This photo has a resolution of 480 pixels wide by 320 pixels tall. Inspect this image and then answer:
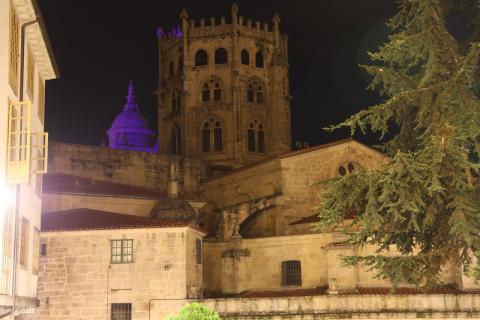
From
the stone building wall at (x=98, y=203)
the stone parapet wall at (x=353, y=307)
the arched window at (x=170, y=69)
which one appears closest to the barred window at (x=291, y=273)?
the stone parapet wall at (x=353, y=307)

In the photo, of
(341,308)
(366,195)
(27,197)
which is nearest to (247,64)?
(341,308)

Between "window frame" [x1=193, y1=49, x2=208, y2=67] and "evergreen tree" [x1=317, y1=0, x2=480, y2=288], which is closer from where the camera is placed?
"evergreen tree" [x1=317, y1=0, x2=480, y2=288]

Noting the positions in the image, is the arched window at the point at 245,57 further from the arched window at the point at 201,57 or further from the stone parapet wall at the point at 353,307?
the stone parapet wall at the point at 353,307

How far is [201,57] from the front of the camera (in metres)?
49.7

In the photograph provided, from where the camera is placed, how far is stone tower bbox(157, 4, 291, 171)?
158 ft

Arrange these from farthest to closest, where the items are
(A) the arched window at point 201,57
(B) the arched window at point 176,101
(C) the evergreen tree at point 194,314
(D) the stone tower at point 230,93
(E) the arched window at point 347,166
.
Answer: (B) the arched window at point 176,101 → (A) the arched window at point 201,57 → (D) the stone tower at point 230,93 → (E) the arched window at point 347,166 → (C) the evergreen tree at point 194,314

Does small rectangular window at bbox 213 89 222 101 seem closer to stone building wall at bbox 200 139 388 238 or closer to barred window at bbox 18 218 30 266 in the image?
stone building wall at bbox 200 139 388 238

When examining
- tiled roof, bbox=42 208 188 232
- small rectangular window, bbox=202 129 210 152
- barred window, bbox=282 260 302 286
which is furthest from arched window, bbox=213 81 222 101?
tiled roof, bbox=42 208 188 232

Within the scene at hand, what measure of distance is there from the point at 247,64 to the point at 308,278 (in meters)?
21.1

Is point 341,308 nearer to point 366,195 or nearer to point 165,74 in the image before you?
point 366,195

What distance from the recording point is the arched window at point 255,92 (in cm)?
4931

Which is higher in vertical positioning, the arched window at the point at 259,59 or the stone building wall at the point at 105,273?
the arched window at the point at 259,59

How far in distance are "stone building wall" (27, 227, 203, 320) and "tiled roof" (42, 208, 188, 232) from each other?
0.56ft

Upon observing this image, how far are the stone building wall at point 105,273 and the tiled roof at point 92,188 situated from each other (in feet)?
26.1
